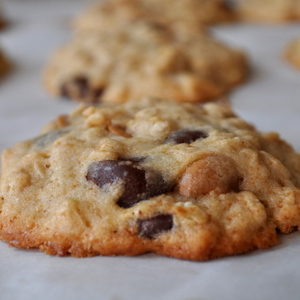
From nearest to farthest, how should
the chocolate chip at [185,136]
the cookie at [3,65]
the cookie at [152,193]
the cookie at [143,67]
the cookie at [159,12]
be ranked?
the cookie at [152,193]
the chocolate chip at [185,136]
the cookie at [143,67]
the cookie at [3,65]
the cookie at [159,12]

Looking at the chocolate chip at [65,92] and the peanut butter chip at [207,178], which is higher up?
the peanut butter chip at [207,178]

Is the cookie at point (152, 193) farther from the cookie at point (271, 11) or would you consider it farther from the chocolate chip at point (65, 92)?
the cookie at point (271, 11)

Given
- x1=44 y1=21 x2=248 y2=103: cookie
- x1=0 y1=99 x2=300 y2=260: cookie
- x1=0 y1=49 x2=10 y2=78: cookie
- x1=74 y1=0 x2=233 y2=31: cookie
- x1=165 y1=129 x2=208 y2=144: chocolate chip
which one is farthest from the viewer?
x1=74 y1=0 x2=233 y2=31: cookie

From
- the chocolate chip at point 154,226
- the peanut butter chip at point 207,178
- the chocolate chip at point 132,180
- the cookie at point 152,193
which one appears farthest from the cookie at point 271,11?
the chocolate chip at point 154,226

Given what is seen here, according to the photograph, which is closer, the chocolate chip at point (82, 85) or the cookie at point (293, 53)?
the chocolate chip at point (82, 85)

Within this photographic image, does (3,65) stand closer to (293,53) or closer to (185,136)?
(293,53)

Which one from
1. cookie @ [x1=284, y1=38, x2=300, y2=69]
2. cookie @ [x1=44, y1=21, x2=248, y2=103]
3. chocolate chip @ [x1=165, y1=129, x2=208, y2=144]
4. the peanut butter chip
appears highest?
chocolate chip @ [x1=165, y1=129, x2=208, y2=144]

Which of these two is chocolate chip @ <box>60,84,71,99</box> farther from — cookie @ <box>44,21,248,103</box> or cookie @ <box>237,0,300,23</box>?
cookie @ <box>237,0,300,23</box>

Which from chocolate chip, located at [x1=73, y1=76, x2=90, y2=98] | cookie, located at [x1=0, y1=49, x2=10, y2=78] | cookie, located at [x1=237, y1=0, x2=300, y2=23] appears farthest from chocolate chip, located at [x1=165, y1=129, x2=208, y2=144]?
cookie, located at [x1=237, y1=0, x2=300, y2=23]
